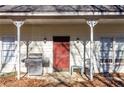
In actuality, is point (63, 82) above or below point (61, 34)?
below

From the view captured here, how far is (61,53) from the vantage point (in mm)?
17359

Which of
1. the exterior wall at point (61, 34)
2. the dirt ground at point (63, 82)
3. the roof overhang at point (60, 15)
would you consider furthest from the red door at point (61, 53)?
the roof overhang at point (60, 15)

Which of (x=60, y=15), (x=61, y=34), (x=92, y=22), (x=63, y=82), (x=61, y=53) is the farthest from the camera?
(x=61, y=53)

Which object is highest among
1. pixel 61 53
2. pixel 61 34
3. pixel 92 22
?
pixel 92 22

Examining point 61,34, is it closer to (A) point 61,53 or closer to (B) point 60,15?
(A) point 61,53

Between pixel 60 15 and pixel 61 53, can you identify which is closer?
pixel 60 15

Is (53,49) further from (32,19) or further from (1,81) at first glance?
(1,81)

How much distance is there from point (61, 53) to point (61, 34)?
117 cm

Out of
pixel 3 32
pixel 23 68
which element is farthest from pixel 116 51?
pixel 3 32

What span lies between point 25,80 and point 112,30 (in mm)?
5993

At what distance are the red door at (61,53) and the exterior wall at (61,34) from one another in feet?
0.85

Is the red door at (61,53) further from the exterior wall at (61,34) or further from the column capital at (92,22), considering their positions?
the column capital at (92,22)

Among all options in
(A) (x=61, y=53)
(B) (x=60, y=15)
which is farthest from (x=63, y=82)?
(A) (x=61, y=53)

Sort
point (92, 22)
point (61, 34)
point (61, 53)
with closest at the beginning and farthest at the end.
Result: point (92, 22) < point (61, 34) < point (61, 53)
